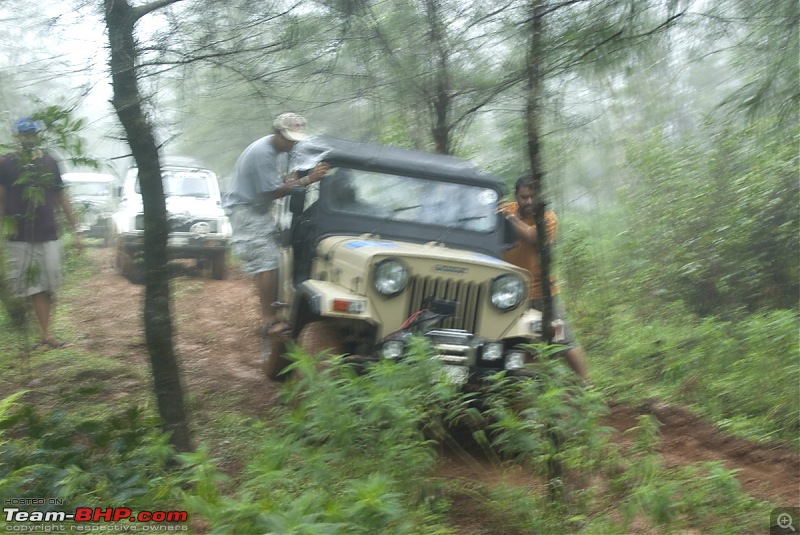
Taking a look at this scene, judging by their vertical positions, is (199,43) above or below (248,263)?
above

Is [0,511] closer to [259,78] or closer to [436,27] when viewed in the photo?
[259,78]

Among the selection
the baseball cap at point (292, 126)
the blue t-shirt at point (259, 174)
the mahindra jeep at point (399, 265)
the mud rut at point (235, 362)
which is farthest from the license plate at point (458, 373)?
the blue t-shirt at point (259, 174)

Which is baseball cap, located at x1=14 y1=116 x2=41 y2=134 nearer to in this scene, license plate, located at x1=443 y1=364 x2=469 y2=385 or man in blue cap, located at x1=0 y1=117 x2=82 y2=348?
man in blue cap, located at x1=0 y1=117 x2=82 y2=348

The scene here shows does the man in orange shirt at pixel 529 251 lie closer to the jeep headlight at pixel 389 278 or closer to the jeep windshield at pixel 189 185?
the jeep headlight at pixel 389 278

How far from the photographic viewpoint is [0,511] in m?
3.44

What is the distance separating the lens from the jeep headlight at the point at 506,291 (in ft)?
16.7

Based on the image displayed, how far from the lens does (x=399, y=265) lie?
4.88 meters

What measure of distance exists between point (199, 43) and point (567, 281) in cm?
508

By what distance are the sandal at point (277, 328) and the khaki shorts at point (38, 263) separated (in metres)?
1.58

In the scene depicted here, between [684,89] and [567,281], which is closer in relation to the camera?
[684,89]

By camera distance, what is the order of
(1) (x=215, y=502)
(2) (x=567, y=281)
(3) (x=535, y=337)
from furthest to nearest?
1. (2) (x=567, y=281)
2. (3) (x=535, y=337)
3. (1) (x=215, y=502)

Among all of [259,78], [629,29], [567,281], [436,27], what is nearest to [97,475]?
[259,78]

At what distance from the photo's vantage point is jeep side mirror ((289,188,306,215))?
560 cm

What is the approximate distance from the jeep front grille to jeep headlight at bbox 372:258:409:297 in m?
0.12
